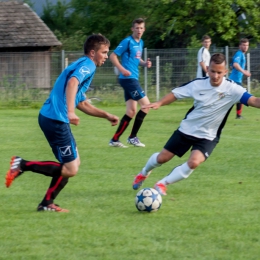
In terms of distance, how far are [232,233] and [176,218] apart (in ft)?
2.28

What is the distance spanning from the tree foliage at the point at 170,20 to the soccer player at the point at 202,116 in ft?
69.0

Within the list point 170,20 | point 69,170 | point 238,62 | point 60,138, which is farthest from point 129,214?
point 170,20

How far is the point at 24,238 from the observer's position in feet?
17.4

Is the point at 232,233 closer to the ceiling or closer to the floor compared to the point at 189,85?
closer to the floor

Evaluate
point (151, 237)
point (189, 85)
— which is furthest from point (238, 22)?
point (151, 237)

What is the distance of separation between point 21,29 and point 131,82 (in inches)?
819

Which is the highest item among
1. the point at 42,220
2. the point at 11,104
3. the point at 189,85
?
the point at 189,85

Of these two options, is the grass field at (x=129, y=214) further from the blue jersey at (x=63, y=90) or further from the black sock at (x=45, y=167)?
the blue jersey at (x=63, y=90)

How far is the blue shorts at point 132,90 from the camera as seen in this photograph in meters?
11.0

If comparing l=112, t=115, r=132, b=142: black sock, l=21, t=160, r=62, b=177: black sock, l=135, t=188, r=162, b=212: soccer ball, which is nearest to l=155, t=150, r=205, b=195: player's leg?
l=135, t=188, r=162, b=212: soccer ball

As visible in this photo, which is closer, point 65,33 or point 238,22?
point 238,22

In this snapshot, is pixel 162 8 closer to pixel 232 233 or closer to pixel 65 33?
pixel 65 33

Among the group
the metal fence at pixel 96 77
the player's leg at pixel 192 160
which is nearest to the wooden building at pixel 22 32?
the metal fence at pixel 96 77

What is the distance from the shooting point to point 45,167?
6332 mm
